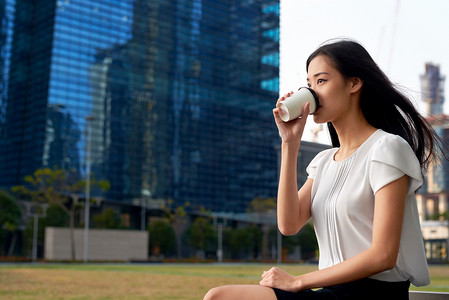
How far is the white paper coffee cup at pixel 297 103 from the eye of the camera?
49.7 inches

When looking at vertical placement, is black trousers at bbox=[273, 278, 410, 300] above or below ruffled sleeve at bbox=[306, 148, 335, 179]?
below

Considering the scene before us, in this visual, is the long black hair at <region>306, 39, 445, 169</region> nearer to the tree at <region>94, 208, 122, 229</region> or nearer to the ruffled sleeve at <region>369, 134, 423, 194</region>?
the ruffled sleeve at <region>369, 134, 423, 194</region>

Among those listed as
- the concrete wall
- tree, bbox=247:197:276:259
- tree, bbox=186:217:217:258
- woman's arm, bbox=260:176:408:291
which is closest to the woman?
woman's arm, bbox=260:176:408:291

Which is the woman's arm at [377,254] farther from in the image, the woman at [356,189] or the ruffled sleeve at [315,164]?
the ruffled sleeve at [315,164]

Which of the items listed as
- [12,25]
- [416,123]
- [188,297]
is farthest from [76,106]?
[416,123]

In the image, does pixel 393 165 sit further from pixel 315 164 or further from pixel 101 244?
pixel 101 244

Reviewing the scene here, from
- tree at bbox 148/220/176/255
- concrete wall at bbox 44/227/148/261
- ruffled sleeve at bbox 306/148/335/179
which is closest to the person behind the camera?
ruffled sleeve at bbox 306/148/335/179

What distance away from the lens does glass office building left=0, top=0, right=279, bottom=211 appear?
165ft

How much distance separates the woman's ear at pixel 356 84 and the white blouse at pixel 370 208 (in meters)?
0.14

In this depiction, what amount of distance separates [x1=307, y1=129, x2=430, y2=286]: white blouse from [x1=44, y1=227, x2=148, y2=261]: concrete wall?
3270cm

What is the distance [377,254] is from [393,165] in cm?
19

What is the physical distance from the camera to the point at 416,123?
1.39 m

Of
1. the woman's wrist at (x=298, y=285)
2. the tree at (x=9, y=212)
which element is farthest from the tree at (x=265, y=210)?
the woman's wrist at (x=298, y=285)

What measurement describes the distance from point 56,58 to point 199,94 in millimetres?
16147
